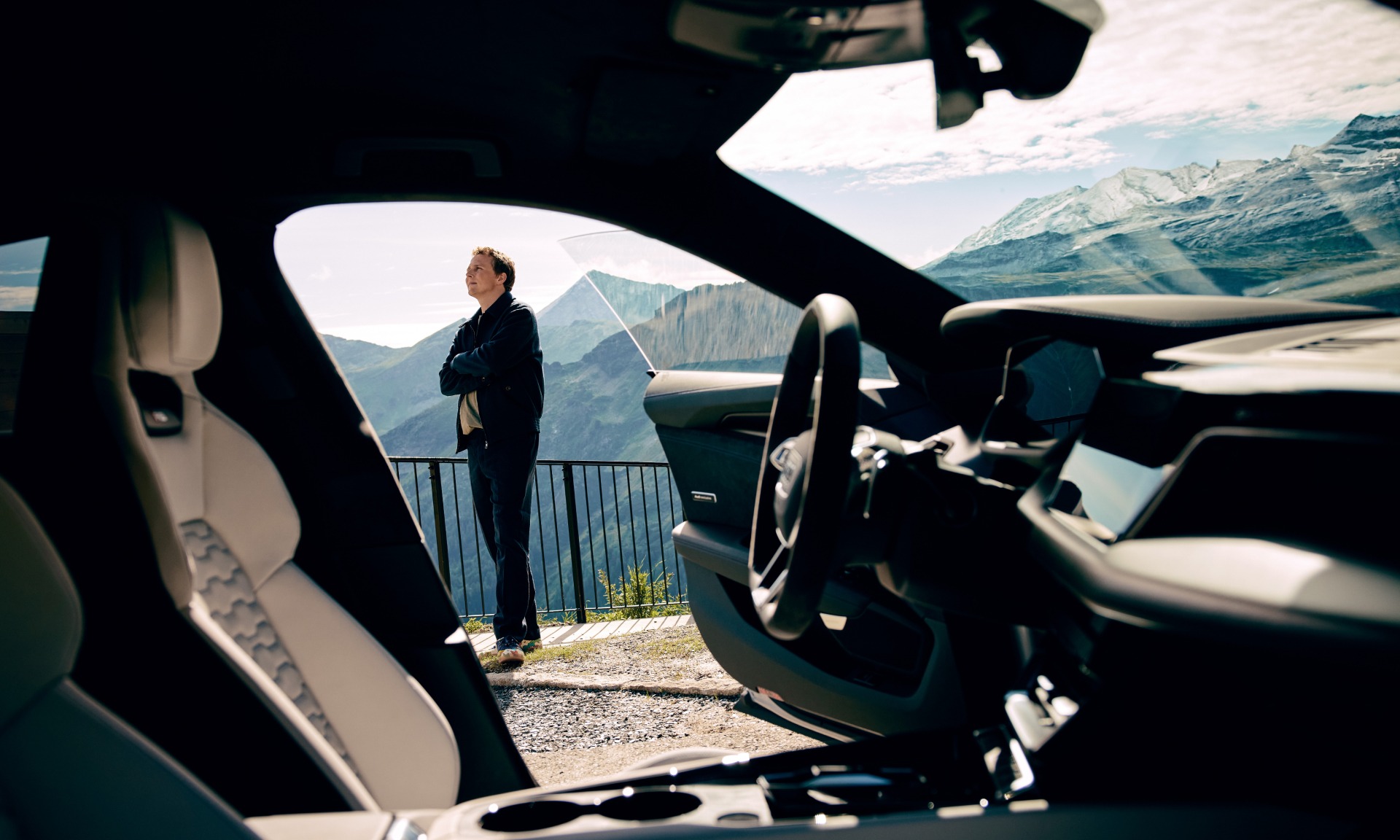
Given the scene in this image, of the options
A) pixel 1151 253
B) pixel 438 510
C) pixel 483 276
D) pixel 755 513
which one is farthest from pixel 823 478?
pixel 438 510

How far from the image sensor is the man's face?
11.4 feet

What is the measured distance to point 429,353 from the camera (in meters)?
69.4

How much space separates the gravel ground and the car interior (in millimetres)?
956

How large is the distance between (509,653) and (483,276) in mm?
1638

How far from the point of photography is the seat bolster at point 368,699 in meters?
1.40

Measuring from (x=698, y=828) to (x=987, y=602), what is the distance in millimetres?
515

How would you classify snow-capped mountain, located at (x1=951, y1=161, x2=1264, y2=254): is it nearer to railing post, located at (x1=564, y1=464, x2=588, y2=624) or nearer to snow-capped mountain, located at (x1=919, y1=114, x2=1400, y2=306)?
snow-capped mountain, located at (x1=919, y1=114, x2=1400, y2=306)

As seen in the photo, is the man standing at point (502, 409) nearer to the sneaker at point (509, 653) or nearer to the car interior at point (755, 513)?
the sneaker at point (509, 653)

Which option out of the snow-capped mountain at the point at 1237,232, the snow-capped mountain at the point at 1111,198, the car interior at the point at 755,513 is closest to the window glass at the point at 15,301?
the car interior at the point at 755,513

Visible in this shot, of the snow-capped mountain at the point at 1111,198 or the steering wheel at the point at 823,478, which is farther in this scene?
the snow-capped mountain at the point at 1111,198

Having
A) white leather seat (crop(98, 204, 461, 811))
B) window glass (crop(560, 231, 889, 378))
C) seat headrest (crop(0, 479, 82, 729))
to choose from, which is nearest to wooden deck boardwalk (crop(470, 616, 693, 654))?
window glass (crop(560, 231, 889, 378))

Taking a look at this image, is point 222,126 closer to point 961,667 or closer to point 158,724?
point 158,724

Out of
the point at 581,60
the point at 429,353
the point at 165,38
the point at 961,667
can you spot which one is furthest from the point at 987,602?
the point at 429,353

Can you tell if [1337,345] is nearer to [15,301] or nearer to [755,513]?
[755,513]
